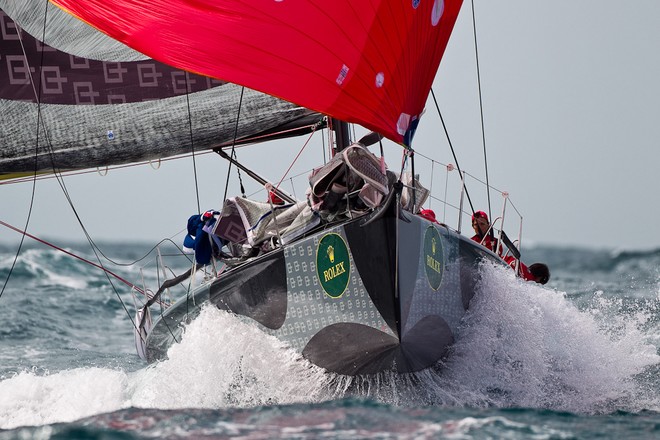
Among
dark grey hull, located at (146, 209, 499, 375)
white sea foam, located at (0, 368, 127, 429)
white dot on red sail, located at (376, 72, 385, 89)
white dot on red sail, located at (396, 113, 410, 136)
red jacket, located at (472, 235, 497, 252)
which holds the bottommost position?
white sea foam, located at (0, 368, 127, 429)

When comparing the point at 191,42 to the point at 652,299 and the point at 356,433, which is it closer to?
the point at 356,433

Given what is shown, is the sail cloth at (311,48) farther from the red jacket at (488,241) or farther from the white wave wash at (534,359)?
the red jacket at (488,241)

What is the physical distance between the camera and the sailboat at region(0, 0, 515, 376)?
5.95 metres

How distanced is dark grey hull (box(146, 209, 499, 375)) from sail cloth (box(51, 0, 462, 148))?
25.5 inches

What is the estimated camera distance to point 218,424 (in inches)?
204

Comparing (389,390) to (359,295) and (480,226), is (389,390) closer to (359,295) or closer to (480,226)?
(359,295)

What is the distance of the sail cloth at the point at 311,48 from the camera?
19.5ft

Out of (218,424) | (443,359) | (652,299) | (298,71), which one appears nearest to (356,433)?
(218,424)

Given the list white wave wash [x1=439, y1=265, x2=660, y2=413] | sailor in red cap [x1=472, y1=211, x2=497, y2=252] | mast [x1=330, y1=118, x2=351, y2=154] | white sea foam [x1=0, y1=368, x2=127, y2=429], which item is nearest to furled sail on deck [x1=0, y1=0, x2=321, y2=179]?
mast [x1=330, y1=118, x2=351, y2=154]

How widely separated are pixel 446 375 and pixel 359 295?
0.88 meters

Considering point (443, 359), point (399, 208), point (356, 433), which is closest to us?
point (356, 433)

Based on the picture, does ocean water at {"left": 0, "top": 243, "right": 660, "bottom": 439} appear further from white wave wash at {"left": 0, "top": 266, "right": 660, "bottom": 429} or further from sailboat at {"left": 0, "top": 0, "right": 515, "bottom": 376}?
sailboat at {"left": 0, "top": 0, "right": 515, "bottom": 376}

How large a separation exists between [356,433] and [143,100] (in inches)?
166

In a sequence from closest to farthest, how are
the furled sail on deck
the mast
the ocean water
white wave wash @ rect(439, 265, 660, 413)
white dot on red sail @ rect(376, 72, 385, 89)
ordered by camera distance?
the ocean water, white dot on red sail @ rect(376, 72, 385, 89), white wave wash @ rect(439, 265, 660, 413), the mast, the furled sail on deck
